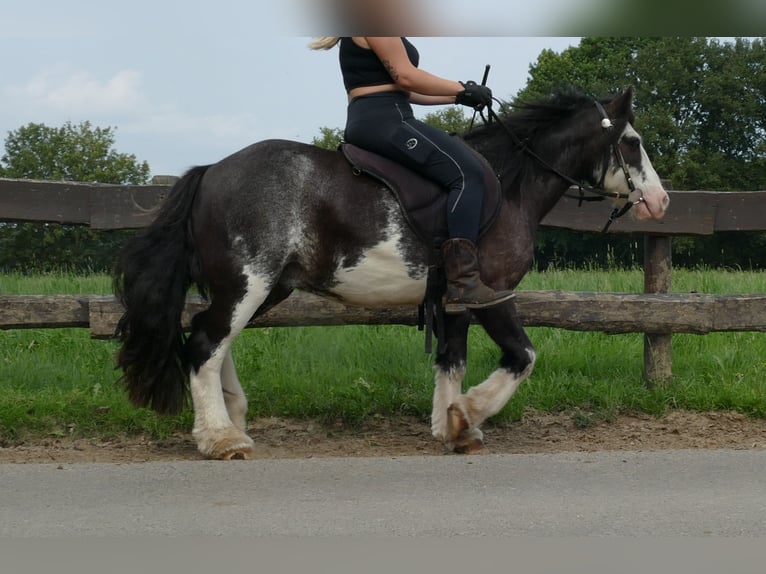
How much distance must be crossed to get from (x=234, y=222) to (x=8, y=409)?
199 cm

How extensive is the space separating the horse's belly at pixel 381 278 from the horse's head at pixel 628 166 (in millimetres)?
1487

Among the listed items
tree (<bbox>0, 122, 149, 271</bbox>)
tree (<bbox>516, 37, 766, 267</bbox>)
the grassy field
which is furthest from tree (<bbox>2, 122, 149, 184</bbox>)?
the grassy field

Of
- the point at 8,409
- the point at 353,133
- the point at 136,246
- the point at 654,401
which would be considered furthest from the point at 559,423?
the point at 8,409

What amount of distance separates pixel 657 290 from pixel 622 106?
1.85 meters

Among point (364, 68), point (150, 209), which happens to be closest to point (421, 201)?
point (364, 68)

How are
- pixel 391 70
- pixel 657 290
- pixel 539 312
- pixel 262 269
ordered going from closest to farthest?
1. pixel 391 70
2. pixel 262 269
3. pixel 539 312
4. pixel 657 290

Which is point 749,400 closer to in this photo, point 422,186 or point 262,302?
point 422,186

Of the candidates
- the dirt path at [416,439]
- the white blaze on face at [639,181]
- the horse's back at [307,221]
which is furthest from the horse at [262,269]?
the white blaze on face at [639,181]

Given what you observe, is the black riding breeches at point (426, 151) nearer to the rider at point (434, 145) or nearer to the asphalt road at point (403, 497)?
the rider at point (434, 145)

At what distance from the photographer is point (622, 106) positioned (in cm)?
578

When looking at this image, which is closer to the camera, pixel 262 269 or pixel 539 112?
pixel 262 269

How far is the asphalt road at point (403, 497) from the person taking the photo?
11.0 ft

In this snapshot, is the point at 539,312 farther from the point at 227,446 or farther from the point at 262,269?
the point at 227,446

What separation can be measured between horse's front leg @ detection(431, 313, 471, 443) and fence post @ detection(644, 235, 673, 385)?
76.8 inches
